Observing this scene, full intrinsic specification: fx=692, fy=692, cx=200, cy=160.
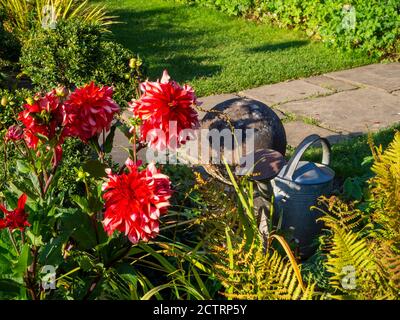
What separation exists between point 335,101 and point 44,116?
5096 millimetres

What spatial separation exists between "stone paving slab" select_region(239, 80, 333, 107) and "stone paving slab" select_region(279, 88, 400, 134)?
0.53 ft

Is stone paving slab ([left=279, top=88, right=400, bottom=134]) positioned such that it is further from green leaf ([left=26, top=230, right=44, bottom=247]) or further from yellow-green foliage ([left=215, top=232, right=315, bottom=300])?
green leaf ([left=26, top=230, right=44, bottom=247])

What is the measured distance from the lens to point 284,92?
770 cm

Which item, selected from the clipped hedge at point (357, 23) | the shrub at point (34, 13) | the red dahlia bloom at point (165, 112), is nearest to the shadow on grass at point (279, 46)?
the clipped hedge at point (357, 23)

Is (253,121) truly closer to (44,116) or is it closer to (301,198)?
(301,198)

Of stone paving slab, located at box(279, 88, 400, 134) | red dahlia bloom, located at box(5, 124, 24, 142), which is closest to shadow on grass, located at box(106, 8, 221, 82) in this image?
stone paving slab, located at box(279, 88, 400, 134)

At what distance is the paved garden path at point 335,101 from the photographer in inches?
256

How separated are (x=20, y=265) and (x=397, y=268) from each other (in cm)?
135

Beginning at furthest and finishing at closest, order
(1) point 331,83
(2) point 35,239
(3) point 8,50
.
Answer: (1) point 331,83, (3) point 8,50, (2) point 35,239

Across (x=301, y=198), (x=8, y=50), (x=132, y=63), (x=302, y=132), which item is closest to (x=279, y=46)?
(x=302, y=132)

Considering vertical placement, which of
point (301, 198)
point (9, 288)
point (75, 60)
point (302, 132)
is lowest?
point (302, 132)

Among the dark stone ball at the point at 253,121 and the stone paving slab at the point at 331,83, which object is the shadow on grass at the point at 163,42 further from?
the dark stone ball at the point at 253,121
